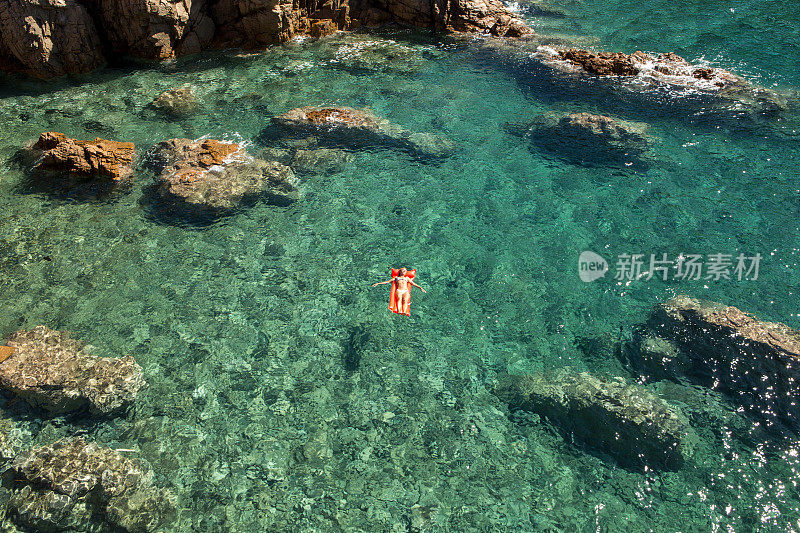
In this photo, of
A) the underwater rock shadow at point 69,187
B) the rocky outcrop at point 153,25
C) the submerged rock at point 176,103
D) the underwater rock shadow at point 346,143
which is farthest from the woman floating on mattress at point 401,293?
the rocky outcrop at point 153,25

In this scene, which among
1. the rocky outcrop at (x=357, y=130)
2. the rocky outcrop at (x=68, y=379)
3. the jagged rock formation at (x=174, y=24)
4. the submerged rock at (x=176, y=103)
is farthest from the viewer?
the jagged rock formation at (x=174, y=24)

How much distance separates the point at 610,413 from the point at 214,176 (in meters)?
9.42

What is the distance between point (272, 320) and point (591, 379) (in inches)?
213

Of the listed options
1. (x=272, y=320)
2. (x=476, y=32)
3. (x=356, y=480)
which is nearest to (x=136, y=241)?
(x=272, y=320)

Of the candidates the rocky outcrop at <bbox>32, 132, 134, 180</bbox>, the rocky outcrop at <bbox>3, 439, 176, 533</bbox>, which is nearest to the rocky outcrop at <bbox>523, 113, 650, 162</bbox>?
→ the rocky outcrop at <bbox>32, 132, 134, 180</bbox>

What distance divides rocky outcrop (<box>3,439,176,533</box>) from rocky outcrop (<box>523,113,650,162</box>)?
11309 millimetres

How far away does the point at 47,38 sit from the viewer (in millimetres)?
15180

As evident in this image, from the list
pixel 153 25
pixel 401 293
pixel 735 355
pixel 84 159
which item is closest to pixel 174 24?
pixel 153 25

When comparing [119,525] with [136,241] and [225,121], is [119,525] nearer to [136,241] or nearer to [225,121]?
[136,241]

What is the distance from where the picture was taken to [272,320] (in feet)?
29.3

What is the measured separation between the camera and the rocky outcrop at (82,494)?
6.30 metres

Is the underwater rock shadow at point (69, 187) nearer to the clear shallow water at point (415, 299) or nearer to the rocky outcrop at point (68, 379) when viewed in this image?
the clear shallow water at point (415, 299)

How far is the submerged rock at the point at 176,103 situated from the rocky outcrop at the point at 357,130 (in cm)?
265

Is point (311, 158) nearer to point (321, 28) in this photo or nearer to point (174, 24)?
point (174, 24)
